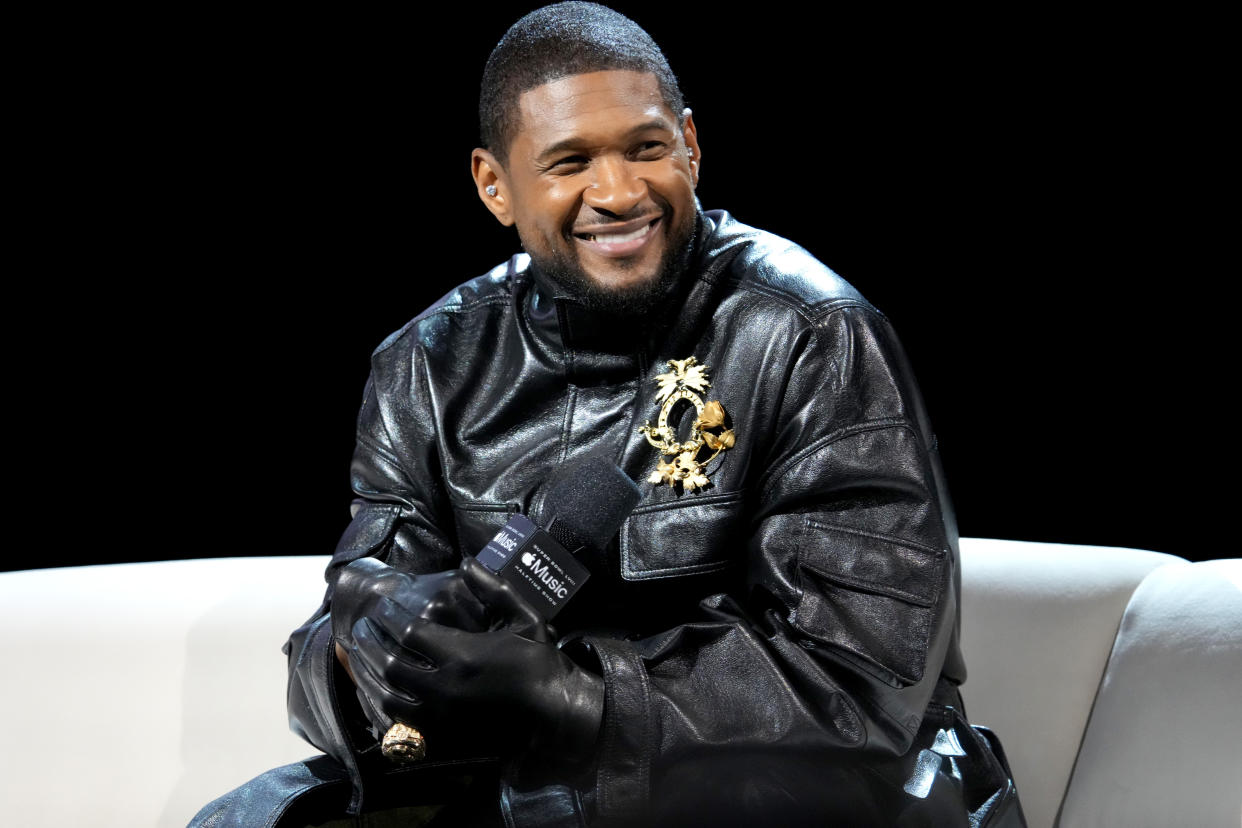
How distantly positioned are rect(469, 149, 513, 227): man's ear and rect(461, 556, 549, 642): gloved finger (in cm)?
65

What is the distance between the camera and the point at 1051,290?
281cm

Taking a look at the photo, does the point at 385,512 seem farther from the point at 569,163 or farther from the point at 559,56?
the point at 559,56

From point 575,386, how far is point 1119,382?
1.40 metres

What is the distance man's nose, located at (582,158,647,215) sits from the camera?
171 cm

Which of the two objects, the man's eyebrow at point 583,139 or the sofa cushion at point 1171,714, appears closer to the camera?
the man's eyebrow at point 583,139

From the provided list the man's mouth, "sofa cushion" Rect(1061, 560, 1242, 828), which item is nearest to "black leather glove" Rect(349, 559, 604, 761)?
the man's mouth

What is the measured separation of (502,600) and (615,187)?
1.87 ft

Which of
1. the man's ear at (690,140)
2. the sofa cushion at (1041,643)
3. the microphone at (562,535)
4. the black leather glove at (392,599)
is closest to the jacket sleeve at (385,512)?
the black leather glove at (392,599)

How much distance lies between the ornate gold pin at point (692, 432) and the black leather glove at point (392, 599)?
1.13 feet

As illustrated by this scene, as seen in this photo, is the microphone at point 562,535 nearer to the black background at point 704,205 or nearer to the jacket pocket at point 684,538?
the jacket pocket at point 684,538

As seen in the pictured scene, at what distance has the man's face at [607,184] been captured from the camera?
172 centimetres

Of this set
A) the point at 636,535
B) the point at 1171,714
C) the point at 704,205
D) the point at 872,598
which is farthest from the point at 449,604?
the point at 704,205

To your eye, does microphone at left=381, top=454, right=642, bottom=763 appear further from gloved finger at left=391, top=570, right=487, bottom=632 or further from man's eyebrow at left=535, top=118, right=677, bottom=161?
man's eyebrow at left=535, top=118, right=677, bottom=161

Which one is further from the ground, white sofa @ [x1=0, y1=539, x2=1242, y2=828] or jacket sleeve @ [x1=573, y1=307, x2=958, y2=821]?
jacket sleeve @ [x1=573, y1=307, x2=958, y2=821]
